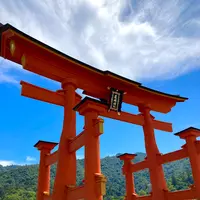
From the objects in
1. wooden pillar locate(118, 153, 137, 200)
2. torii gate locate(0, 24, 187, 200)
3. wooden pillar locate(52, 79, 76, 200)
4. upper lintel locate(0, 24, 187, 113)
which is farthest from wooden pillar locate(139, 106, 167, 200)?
wooden pillar locate(52, 79, 76, 200)

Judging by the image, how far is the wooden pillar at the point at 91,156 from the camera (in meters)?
5.02

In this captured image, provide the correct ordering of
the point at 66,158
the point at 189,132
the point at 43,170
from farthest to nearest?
the point at 189,132 < the point at 43,170 < the point at 66,158

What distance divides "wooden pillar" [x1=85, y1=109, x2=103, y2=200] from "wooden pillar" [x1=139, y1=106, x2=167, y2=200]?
453 cm

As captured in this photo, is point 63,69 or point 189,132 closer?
point 63,69

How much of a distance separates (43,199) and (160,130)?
21.7 ft

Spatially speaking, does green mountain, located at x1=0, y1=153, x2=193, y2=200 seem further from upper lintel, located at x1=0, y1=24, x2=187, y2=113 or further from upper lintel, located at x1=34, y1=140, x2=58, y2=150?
upper lintel, located at x1=0, y1=24, x2=187, y2=113

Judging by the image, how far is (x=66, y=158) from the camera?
6418mm

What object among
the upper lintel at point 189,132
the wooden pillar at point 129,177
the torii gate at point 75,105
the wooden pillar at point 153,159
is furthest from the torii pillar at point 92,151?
the wooden pillar at point 129,177

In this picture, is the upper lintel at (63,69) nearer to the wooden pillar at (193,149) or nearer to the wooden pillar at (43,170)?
the wooden pillar at (43,170)

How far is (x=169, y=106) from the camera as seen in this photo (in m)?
11.3

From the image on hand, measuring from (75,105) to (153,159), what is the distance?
14.2 ft

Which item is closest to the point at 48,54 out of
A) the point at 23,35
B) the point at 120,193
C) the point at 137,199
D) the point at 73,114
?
the point at 23,35

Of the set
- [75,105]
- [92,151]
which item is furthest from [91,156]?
[75,105]

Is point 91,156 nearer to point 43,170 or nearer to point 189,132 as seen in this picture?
point 43,170
